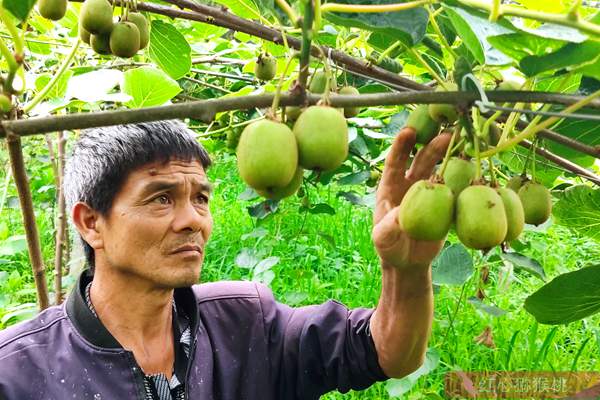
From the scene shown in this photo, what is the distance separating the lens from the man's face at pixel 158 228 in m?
1.66

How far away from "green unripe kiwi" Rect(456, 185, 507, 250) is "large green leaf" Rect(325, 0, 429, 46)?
215 mm

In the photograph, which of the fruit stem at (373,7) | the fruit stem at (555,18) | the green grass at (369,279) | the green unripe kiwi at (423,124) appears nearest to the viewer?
the fruit stem at (555,18)

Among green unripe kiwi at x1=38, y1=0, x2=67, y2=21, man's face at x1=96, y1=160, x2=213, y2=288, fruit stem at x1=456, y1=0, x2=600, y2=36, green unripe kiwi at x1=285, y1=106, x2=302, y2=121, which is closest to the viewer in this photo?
fruit stem at x1=456, y1=0, x2=600, y2=36

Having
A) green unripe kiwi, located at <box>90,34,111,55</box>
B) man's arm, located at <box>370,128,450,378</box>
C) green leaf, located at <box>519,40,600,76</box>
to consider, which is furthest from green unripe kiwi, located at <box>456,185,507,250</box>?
green unripe kiwi, located at <box>90,34,111,55</box>

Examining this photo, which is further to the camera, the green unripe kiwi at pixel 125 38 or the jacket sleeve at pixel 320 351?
the jacket sleeve at pixel 320 351

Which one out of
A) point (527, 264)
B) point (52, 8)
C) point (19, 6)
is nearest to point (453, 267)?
point (527, 264)

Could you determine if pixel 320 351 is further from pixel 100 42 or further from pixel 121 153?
pixel 100 42

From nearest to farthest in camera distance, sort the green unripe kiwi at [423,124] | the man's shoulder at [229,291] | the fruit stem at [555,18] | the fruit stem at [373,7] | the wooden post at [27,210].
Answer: the fruit stem at [555,18] → the fruit stem at [373,7] → the green unripe kiwi at [423,124] → the wooden post at [27,210] → the man's shoulder at [229,291]

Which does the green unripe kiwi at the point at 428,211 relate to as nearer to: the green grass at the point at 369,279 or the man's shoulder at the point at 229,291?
the man's shoulder at the point at 229,291

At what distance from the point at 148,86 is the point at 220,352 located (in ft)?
2.59

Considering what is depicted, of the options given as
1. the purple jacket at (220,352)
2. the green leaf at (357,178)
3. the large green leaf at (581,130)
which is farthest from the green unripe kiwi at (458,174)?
the green leaf at (357,178)

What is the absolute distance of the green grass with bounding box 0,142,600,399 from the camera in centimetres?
284

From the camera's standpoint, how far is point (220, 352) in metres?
1.82

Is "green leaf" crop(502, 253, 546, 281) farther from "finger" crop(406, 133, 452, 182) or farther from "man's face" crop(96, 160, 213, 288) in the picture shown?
"man's face" crop(96, 160, 213, 288)
